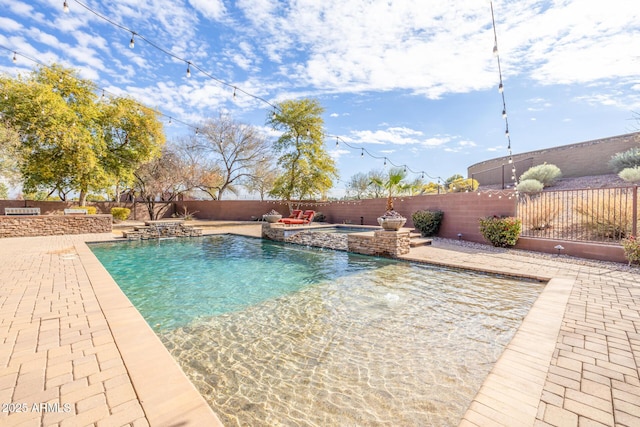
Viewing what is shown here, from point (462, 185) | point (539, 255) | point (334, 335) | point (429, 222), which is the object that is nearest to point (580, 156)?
point (462, 185)

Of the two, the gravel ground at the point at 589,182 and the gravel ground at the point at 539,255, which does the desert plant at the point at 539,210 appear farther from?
the gravel ground at the point at 589,182

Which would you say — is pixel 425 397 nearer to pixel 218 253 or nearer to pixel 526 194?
pixel 218 253

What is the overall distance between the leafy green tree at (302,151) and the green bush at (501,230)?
35.5ft

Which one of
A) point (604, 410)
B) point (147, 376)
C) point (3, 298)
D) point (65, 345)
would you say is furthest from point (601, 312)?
point (3, 298)

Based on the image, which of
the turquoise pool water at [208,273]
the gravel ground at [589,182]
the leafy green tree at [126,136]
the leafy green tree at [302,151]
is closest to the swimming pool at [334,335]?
the turquoise pool water at [208,273]

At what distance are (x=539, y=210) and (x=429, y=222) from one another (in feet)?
10.3

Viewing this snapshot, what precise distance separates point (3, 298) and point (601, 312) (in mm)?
7319

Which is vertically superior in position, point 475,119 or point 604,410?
point 475,119

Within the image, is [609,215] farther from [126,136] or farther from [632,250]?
[126,136]

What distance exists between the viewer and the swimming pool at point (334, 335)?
1.94 meters

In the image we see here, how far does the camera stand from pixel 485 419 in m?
1.60

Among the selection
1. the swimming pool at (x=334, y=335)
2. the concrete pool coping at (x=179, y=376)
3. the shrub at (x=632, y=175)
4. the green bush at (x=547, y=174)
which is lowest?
the swimming pool at (x=334, y=335)

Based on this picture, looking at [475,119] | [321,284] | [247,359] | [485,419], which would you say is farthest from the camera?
[475,119]

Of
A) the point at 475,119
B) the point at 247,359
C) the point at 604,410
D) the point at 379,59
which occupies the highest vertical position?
the point at 379,59
